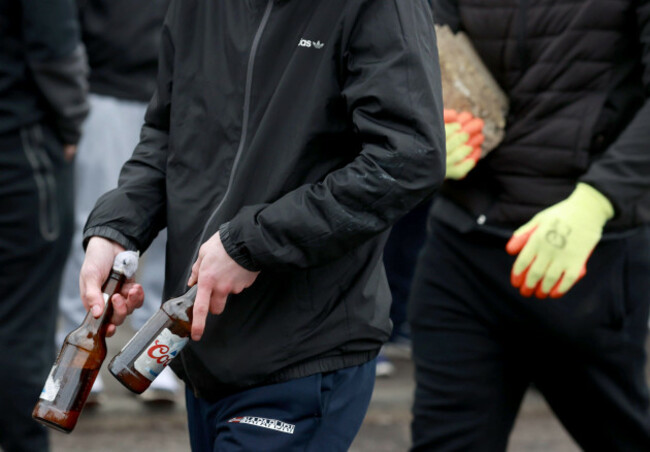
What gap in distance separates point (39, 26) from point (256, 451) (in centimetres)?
205

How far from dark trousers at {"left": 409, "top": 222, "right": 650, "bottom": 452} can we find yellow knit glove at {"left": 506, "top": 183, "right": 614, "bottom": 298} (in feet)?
0.73

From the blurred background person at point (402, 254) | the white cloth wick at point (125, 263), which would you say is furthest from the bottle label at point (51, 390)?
the blurred background person at point (402, 254)

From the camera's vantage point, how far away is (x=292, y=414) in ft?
7.29

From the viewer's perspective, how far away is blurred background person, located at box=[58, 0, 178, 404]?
4668mm

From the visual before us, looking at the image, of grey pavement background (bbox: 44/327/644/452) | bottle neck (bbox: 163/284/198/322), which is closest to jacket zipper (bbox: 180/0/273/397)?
bottle neck (bbox: 163/284/198/322)

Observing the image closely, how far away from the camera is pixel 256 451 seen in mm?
2193

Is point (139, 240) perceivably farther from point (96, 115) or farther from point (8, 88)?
point (96, 115)

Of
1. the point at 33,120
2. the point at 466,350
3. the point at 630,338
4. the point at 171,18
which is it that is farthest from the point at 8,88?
the point at 630,338

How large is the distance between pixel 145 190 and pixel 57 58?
5.13 feet

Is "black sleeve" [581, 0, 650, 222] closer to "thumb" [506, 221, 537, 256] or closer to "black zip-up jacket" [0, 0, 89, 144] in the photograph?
"thumb" [506, 221, 537, 256]

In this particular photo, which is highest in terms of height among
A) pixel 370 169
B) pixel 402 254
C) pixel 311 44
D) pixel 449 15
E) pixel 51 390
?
pixel 311 44

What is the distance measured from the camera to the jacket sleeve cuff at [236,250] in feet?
6.69

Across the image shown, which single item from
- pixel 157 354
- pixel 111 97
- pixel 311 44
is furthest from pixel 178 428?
pixel 311 44

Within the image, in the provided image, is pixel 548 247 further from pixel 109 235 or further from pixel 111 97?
pixel 111 97
